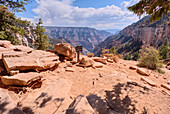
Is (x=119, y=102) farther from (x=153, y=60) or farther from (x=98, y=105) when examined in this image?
(x=153, y=60)

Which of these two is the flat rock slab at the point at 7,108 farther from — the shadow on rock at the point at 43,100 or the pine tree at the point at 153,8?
the pine tree at the point at 153,8

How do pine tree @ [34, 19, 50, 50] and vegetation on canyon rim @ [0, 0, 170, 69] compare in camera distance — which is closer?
vegetation on canyon rim @ [0, 0, 170, 69]

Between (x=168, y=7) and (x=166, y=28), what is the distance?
98790mm

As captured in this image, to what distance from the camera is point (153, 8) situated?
413cm

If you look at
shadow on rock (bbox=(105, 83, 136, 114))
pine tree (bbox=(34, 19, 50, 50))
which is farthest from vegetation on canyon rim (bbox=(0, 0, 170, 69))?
shadow on rock (bbox=(105, 83, 136, 114))

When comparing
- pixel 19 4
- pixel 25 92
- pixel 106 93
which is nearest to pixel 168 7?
pixel 106 93

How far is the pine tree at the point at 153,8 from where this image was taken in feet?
12.4

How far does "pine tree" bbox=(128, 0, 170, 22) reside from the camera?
3.78m

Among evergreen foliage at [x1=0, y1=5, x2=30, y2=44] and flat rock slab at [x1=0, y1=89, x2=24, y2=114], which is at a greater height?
evergreen foliage at [x1=0, y1=5, x2=30, y2=44]

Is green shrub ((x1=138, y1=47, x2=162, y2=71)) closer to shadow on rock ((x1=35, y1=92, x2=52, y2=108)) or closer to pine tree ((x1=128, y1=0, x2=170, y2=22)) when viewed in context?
pine tree ((x1=128, y1=0, x2=170, y2=22))

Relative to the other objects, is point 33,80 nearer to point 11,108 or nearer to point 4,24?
point 11,108

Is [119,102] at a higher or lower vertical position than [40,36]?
lower

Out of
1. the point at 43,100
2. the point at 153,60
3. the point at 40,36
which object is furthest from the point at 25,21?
the point at 153,60

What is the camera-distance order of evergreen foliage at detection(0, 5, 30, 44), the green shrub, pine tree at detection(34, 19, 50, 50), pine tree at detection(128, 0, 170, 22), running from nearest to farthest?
pine tree at detection(128, 0, 170, 22) < the green shrub < evergreen foliage at detection(0, 5, 30, 44) < pine tree at detection(34, 19, 50, 50)
